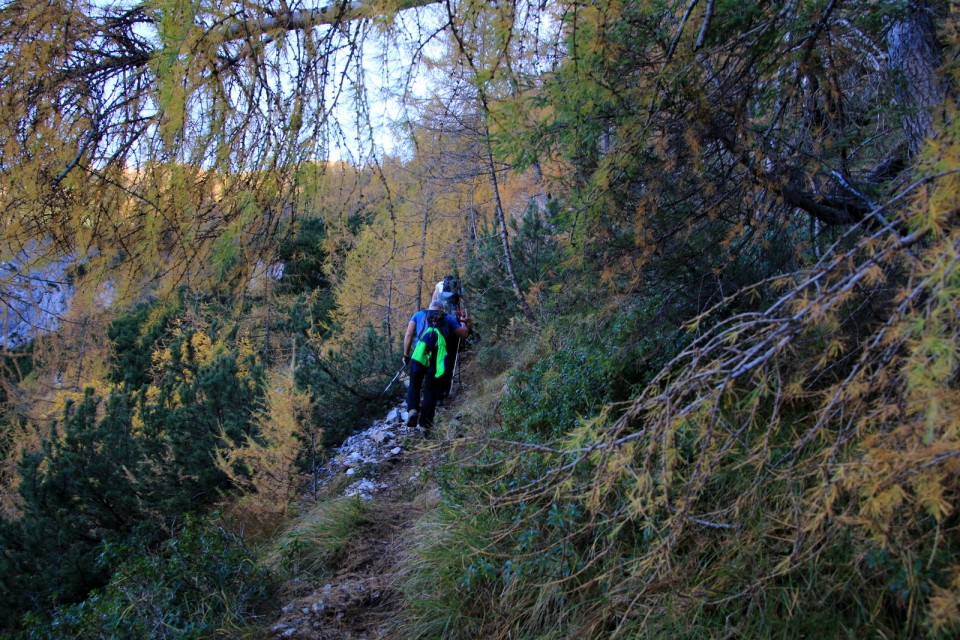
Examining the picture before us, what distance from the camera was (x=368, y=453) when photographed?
23.4 ft

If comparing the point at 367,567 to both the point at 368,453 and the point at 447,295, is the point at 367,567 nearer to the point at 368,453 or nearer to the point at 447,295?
the point at 368,453

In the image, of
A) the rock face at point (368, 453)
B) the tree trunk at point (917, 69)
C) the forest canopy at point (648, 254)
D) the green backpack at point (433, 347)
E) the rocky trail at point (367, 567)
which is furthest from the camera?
the green backpack at point (433, 347)

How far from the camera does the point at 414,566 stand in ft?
12.1

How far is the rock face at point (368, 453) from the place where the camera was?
20.1 ft

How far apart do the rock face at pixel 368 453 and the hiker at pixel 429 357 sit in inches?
12.7

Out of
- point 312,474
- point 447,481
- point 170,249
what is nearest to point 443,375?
point 312,474

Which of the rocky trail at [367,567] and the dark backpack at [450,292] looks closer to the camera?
the rocky trail at [367,567]

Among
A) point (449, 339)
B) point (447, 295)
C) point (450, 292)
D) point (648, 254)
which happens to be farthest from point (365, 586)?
point (450, 292)

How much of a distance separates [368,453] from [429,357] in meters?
1.54

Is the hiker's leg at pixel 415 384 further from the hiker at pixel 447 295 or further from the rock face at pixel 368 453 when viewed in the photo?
the hiker at pixel 447 295

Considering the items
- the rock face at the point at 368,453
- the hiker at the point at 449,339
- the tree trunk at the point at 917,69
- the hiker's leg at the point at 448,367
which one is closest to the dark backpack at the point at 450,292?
the hiker at the point at 449,339

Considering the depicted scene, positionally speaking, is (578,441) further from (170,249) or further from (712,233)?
(712,233)

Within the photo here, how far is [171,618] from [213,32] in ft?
9.93

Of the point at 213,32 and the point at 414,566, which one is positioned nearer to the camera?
the point at 213,32
